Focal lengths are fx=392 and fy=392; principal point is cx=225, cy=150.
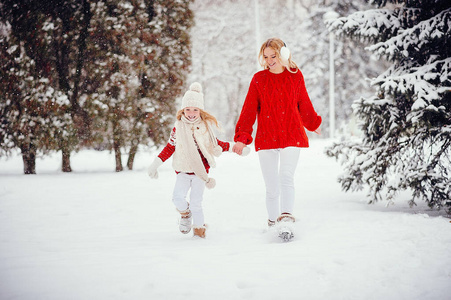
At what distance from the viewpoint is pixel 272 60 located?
12.9 feet

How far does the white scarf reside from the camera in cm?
398

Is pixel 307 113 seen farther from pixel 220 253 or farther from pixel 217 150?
pixel 220 253

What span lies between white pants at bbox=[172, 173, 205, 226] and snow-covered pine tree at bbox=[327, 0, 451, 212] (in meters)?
2.46

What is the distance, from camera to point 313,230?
4180 millimetres

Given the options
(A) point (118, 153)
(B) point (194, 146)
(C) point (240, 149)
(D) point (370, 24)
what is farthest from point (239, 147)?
(A) point (118, 153)

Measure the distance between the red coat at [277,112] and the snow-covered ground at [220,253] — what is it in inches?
38.6

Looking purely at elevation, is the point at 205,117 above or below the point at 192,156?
above

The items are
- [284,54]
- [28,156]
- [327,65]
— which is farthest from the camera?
[327,65]

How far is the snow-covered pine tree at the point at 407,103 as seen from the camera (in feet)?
15.5

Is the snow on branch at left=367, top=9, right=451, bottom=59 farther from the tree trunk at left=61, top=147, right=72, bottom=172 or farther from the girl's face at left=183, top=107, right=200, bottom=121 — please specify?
the tree trunk at left=61, top=147, right=72, bottom=172

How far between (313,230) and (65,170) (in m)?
8.64

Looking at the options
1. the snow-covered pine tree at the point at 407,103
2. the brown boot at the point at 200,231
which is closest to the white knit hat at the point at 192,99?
the brown boot at the point at 200,231

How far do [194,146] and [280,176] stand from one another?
92 centimetres

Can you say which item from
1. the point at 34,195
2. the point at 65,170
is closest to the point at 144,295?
the point at 34,195
